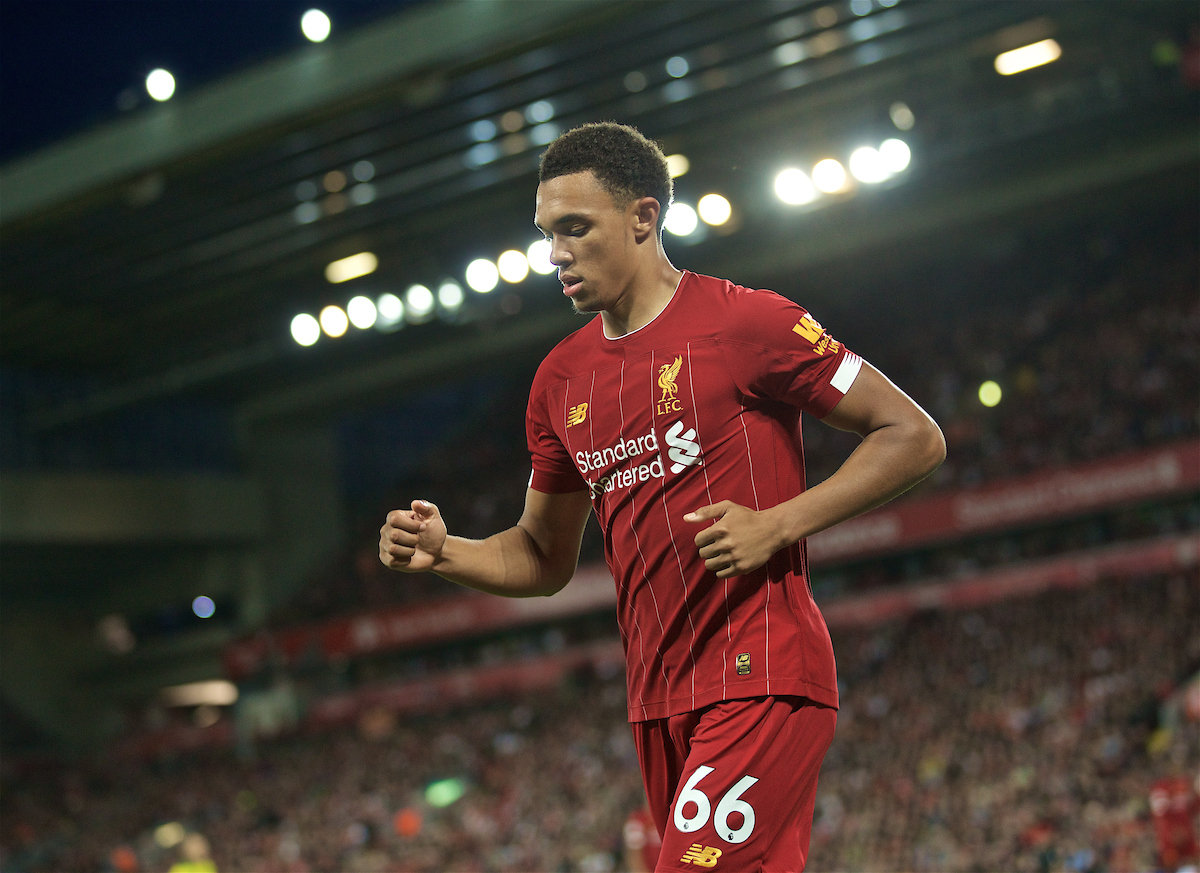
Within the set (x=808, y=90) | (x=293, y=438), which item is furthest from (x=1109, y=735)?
(x=293, y=438)

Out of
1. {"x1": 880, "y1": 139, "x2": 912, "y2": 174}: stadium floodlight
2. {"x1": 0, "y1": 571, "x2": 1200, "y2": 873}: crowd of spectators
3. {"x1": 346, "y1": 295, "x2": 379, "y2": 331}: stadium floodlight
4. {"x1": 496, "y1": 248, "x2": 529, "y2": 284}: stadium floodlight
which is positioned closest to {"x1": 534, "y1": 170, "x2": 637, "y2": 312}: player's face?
{"x1": 0, "y1": 571, "x2": 1200, "y2": 873}: crowd of spectators

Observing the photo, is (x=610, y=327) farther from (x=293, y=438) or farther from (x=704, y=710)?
(x=293, y=438)

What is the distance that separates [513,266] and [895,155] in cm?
802

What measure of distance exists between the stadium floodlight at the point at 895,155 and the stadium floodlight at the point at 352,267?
10.8 m

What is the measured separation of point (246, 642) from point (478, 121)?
16076mm

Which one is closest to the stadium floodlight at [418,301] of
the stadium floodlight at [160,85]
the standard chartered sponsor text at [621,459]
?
the stadium floodlight at [160,85]

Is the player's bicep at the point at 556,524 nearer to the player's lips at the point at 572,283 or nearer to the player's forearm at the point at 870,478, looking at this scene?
the player's lips at the point at 572,283

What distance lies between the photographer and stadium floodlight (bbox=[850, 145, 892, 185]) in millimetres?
21766

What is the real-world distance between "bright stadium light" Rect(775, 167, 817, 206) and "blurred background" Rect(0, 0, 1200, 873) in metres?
0.05

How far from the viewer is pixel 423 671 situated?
29.3m

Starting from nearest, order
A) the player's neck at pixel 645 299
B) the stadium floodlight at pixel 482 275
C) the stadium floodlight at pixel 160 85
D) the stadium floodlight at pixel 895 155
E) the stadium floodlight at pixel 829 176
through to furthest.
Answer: the player's neck at pixel 645 299 → the stadium floodlight at pixel 160 85 → the stadium floodlight at pixel 895 155 → the stadium floodlight at pixel 829 176 → the stadium floodlight at pixel 482 275

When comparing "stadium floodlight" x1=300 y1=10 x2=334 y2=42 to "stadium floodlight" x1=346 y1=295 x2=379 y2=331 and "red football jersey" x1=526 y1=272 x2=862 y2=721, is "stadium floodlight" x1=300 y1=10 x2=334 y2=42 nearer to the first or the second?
"stadium floodlight" x1=346 y1=295 x2=379 y2=331

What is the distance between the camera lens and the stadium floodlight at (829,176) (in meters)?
22.0

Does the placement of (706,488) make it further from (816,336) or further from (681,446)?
(816,336)
